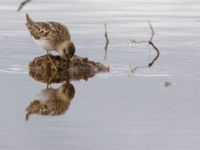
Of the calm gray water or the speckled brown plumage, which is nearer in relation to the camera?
the calm gray water

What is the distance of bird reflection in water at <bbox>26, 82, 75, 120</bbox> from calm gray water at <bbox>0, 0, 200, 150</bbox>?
107 millimetres

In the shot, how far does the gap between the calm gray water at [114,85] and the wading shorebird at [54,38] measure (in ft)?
1.35

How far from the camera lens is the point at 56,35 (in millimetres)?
14531

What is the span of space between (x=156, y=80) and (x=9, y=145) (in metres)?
3.98

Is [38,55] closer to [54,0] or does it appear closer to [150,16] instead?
[150,16]

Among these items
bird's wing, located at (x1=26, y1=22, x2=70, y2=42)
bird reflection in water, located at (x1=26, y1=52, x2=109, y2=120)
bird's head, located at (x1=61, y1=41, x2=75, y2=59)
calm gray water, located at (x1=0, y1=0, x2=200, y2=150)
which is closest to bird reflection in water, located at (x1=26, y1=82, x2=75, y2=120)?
bird reflection in water, located at (x1=26, y1=52, x2=109, y2=120)

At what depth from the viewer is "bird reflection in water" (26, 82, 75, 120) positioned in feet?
37.4

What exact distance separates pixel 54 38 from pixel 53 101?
8.36 ft

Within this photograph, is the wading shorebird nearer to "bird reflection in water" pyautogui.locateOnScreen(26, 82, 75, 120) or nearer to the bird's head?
the bird's head

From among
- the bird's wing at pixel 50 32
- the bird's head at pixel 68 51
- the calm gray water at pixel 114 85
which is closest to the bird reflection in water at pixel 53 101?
the calm gray water at pixel 114 85

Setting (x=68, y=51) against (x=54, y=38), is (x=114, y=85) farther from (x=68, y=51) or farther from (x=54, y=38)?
(x=54, y=38)

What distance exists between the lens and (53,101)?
12.1 meters

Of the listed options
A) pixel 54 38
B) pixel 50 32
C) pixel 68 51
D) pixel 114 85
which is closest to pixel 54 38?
pixel 54 38

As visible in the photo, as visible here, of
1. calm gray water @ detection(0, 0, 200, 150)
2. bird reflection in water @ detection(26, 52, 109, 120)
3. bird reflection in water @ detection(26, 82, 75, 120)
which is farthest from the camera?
bird reflection in water @ detection(26, 52, 109, 120)
